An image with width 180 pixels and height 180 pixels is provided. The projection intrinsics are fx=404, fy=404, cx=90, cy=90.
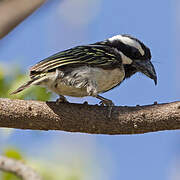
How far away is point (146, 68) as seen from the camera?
14.4 feet

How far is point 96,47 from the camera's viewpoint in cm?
441

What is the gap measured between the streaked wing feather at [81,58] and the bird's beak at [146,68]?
26cm

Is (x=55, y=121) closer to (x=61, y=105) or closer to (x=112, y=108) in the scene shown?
(x=61, y=105)

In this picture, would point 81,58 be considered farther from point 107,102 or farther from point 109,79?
point 107,102

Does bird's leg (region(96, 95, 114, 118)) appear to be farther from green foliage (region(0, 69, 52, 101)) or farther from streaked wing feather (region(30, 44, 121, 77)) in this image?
green foliage (region(0, 69, 52, 101))

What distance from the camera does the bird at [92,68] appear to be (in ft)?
12.7

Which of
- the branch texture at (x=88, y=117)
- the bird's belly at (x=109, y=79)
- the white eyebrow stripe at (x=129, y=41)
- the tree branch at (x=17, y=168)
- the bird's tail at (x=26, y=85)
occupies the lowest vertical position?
the tree branch at (x=17, y=168)

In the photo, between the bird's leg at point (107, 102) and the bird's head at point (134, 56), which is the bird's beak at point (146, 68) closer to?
the bird's head at point (134, 56)

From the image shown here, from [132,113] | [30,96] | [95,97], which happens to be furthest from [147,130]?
[30,96]

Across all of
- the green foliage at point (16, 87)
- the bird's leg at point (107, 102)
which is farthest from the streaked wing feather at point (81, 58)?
the bird's leg at point (107, 102)

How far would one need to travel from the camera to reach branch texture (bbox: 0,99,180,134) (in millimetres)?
3328

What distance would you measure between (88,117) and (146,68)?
1.20 metres

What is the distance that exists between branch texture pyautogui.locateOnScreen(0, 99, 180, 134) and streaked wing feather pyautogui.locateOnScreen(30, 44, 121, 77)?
435mm

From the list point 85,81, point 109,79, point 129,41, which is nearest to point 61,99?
point 85,81
